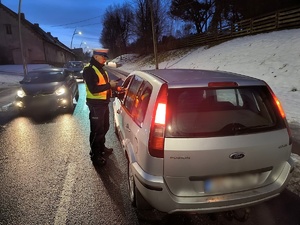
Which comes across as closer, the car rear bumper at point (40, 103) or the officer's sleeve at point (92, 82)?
the officer's sleeve at point (92, 82)

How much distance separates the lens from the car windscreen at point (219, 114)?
8.32 feet

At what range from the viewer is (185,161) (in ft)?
7.93

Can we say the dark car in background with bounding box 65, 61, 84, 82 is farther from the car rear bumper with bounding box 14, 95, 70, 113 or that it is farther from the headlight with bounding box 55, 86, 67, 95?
the car rear bumper with bounding box 14, 95, 70, 113

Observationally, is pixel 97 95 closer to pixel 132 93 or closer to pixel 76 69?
pixel 132 93

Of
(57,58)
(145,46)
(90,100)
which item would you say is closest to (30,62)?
(57,58)

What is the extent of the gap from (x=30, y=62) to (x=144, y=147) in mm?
43474

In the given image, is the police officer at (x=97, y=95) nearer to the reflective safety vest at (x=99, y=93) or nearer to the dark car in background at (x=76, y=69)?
the reflective safety vest at (x=99, y=93)

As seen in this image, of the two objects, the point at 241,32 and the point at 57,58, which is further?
the point at 57,58

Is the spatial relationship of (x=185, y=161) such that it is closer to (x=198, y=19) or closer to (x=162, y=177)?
(x=162, y=177)

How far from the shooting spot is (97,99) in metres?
4.36

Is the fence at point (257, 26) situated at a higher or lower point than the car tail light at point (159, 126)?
higher

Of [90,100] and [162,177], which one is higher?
[90,100]

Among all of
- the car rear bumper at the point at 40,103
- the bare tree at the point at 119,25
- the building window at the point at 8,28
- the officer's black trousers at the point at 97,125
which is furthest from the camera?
the bare tree at the point at 119,25

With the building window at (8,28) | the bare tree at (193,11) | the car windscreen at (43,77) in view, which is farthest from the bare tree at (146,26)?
the car windscreen at (43,77)
